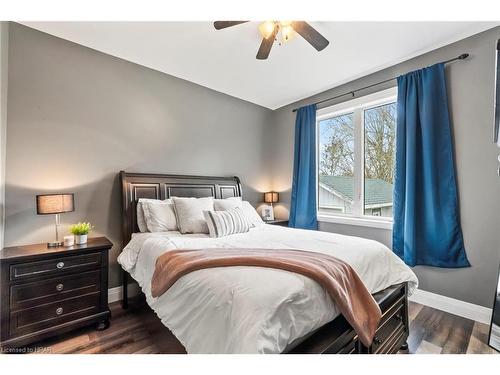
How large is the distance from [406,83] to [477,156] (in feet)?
3.51

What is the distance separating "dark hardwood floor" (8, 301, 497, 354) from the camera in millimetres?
1776

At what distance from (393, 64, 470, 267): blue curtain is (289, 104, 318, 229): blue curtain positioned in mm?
1235

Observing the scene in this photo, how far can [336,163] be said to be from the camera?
3.59 meters

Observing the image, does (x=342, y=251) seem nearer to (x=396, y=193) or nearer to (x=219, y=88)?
(x=396, y=193)

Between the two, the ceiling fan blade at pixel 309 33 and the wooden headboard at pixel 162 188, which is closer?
the ceiling fan blade at pixel 309 33

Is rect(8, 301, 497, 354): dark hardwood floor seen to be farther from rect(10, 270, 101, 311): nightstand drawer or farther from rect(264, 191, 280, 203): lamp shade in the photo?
rect(264, 191, 280, 203): lamp shade

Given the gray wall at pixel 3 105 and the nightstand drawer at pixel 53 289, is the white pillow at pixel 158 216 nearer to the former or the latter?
the nightstand drawer at pixel 53 289

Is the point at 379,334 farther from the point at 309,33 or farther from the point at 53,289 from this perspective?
the point at 53,289

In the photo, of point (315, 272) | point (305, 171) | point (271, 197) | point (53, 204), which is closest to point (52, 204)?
point (53, 204)

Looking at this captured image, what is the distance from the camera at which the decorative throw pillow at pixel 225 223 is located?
92.1 inches

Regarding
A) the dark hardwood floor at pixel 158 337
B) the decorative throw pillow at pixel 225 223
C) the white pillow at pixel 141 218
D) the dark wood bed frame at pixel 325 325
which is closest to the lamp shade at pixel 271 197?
the dark wood bed frame at pixel 325 325

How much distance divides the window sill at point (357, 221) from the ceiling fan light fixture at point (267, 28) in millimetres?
2489

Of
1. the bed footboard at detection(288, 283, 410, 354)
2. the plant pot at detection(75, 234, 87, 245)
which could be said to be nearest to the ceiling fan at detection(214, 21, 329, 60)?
the bed footboard at detection(288, 283, 410, 354)
